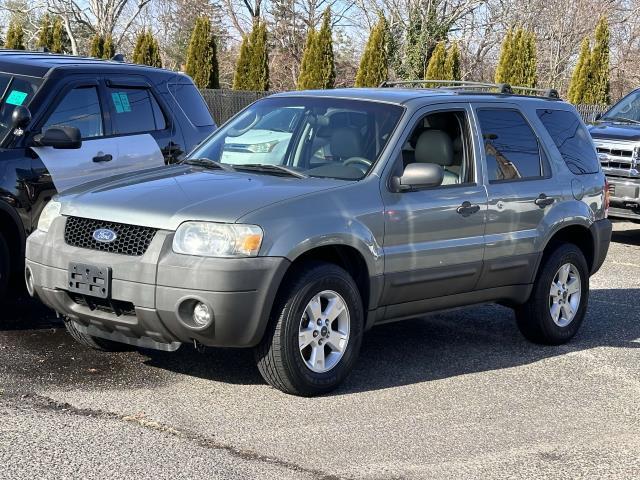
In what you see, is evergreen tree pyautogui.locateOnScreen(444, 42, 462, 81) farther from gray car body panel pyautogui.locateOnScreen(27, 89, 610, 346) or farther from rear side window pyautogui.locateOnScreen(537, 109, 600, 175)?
gray car body panel pyautogui.locateOnScreen(27, 89, 610, 346)

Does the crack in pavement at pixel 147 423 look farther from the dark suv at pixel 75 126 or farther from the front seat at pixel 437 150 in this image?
the front seat at pixel 437 150

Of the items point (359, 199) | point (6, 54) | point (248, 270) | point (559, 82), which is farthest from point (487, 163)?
point (559, 82)

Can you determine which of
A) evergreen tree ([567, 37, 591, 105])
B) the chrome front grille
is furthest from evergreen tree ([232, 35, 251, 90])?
the chrome front grille

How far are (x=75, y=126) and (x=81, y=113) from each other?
141mm

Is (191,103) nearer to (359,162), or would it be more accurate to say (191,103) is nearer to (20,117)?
(20,117)

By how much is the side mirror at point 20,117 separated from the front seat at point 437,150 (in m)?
2.84

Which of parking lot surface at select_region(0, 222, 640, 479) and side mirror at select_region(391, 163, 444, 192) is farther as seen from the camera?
side mirror at select_region(391, 163, 444, 192)

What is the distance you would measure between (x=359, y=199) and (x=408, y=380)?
4.00ft

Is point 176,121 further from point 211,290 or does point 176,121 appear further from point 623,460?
point 623,460

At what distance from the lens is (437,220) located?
668 cm

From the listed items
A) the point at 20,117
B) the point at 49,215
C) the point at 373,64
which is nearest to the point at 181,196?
the point at 49,215

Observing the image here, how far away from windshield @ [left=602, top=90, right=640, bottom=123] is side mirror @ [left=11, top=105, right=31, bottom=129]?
9464 millimetres

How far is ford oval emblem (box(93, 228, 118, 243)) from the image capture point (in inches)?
232

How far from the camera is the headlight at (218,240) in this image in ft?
18.4
